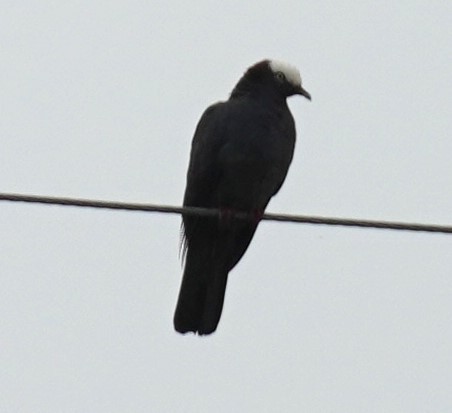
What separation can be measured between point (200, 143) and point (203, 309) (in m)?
0.86

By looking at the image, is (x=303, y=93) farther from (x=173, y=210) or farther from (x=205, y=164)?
(x=173, y=210)

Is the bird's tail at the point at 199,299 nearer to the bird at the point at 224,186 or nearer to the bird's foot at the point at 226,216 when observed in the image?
the bird at the point at 224,186

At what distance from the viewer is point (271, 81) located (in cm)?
777

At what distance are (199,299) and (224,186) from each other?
631 mm

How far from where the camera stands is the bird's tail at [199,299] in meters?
7.38

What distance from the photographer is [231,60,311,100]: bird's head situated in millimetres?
7711

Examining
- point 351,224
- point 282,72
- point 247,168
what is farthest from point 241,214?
point 351,224

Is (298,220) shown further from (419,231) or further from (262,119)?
(262,119)

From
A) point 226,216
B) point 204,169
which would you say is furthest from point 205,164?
point 226,216

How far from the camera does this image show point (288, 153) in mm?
7379

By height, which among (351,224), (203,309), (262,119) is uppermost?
(262,119)

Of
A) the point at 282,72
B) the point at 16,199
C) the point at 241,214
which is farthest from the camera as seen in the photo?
the point at 282,72

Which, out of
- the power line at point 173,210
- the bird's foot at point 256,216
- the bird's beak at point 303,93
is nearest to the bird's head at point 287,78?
the bird's beak at point 303,93

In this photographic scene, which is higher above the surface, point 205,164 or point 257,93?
point 257,93
